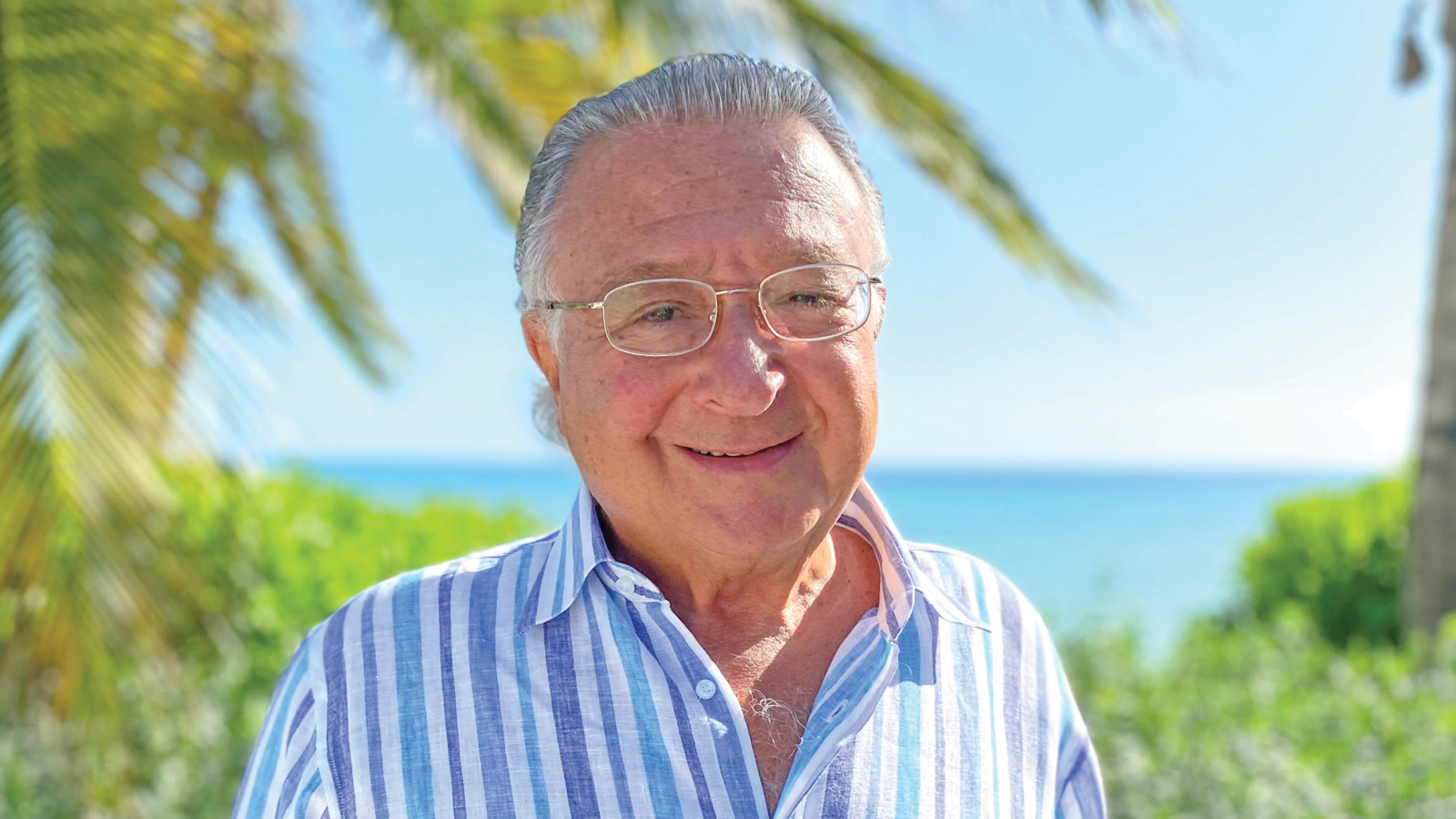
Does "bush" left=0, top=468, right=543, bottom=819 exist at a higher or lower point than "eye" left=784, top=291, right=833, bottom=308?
lower

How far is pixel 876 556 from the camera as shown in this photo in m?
1.59

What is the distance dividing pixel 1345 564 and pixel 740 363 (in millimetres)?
6996

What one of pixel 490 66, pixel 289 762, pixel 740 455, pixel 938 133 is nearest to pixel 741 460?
pixel 740 455

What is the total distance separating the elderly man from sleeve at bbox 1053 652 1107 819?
87mm

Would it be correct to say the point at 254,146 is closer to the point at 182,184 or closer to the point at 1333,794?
the point at 182,184

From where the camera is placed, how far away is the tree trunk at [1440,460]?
15.0 ft

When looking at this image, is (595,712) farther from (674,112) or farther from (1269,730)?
(1269,730)

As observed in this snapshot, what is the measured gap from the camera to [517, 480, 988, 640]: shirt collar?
138 centimetres

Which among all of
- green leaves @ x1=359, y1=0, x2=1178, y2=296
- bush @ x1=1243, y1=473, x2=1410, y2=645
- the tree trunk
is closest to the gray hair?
green leaves @ x1=359, y1=0, x2=1178, y2=296

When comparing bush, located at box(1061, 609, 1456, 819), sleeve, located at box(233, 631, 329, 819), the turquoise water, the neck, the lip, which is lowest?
the turquoise water

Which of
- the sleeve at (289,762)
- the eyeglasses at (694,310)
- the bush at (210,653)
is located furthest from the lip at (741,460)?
the bush at (210,653)

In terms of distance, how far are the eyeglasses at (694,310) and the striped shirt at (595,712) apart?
251mm

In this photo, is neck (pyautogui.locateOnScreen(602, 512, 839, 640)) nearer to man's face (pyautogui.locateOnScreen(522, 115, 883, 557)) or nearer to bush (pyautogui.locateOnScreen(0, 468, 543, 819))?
man's face (pyautogui.locateOnScreen(522, 115, 883, 557))

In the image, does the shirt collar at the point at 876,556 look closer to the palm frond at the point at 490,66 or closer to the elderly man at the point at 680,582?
the elderly man at the point at 680,582
